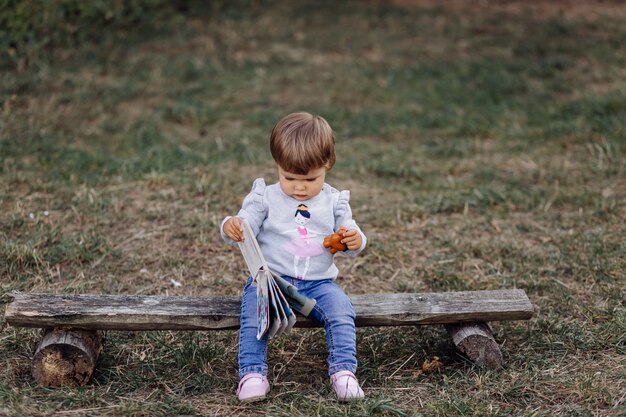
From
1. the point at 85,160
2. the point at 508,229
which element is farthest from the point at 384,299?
the point at 85,160

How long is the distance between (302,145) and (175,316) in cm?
87

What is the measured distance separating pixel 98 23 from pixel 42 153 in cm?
226

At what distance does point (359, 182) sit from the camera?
573cm

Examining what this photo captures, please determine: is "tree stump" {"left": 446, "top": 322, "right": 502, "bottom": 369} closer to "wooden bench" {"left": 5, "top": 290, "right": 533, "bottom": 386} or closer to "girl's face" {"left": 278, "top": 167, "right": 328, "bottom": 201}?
"wooden bench" {"left": 5, "top": 290, "right": 533, "bottom": 386}

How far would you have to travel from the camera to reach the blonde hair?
3.18m

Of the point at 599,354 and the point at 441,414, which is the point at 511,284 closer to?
the point at 599,354

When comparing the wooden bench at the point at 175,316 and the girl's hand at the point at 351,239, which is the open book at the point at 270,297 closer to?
the wooden bench at the point at 175,316

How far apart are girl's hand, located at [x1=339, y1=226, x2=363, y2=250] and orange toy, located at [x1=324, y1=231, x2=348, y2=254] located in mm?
18

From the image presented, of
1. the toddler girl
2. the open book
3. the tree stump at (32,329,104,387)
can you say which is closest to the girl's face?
the toddler girl

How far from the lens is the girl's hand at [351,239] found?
322 centimetres

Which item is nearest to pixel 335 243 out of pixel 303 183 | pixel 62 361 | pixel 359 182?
pixel 303 183

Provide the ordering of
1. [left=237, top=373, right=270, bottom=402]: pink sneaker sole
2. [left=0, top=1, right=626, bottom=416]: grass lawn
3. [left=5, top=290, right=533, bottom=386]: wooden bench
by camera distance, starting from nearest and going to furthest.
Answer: [left=237, top=373, right=270, bottom=402]: pink sneaker sole < [left=5, top=290, right=533, bottom=386]: wooden bench < [left=0, top=1, right=626, bottom=416]: grass lawn

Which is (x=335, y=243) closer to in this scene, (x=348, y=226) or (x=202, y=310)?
(x=348, y=226)

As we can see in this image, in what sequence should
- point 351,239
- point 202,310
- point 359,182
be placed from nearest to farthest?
point 351,239, point 202,310, point 359,182
